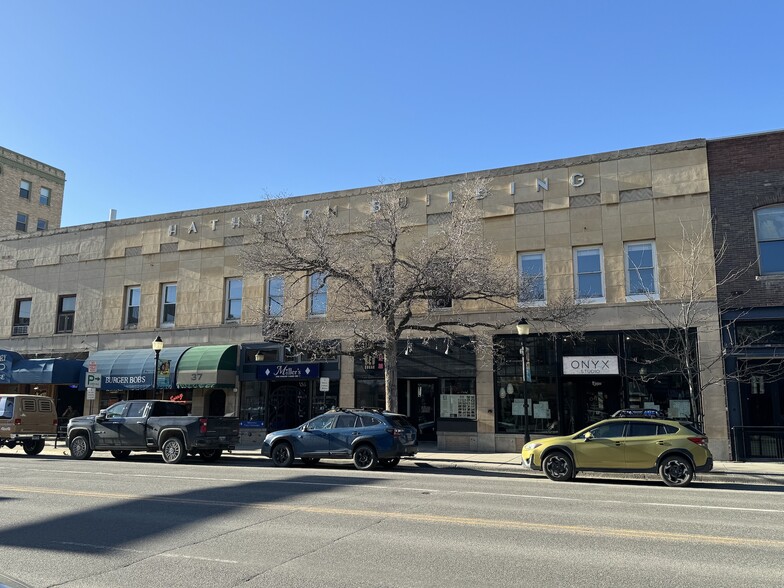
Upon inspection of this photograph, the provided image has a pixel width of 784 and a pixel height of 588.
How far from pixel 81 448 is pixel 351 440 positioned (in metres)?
9.33

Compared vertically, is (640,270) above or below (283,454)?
above

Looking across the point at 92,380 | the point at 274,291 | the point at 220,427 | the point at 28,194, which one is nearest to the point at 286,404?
the point at 274,291

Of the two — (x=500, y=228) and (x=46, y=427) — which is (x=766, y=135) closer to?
(x=500, y=228)

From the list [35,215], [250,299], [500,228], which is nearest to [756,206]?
[500,228]

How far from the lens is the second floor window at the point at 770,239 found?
59.8ft

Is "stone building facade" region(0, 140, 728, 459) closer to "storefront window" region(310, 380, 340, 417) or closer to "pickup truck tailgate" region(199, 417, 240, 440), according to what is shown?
"storefront window" region(310, 380, 340, 417)

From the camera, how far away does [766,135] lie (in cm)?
1867

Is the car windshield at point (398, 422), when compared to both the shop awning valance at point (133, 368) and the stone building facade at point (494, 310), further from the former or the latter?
the shop awning valance at point (133, 368)

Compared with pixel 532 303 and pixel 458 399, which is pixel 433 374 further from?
pixel 532 303

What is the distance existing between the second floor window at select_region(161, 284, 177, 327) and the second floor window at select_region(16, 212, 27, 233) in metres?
30.0

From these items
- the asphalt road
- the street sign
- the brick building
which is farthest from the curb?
the street sign

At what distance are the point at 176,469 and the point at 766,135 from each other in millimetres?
19617

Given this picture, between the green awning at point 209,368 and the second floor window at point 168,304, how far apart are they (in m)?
2.80

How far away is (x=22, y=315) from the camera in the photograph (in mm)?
29594
